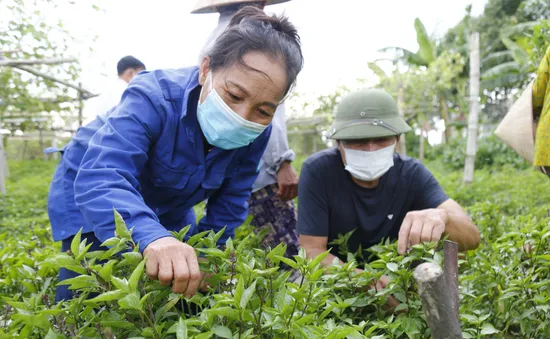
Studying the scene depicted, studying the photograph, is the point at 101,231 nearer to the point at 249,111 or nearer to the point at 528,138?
the point at 249,111

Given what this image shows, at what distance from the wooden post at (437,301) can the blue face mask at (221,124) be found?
94 cm

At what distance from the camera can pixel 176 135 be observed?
→ 5.95 feet

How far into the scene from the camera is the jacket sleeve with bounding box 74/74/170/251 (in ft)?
4.45

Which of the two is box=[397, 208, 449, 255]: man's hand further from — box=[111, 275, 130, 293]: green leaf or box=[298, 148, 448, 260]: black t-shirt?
box=[111, 275, 130, 293]: green leaf

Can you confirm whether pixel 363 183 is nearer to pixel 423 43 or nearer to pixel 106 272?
pixel 106 272

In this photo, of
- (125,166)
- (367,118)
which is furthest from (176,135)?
(367,118)

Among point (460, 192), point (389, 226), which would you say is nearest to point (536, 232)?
point (389, 226)

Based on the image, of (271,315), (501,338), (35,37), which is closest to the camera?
(271,315)

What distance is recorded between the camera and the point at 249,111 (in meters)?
1.69

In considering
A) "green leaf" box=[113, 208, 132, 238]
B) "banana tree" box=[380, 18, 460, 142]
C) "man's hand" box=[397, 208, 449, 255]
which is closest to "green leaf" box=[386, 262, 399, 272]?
"man's hand" box=[397, 208, 449, 255]

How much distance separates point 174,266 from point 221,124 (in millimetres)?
677

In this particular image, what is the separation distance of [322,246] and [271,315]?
51.8 inches

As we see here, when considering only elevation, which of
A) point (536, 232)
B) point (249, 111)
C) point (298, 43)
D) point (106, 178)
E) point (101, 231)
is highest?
point (298, 43)

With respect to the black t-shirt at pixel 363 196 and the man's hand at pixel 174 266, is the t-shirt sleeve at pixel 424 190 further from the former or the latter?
the man's hand at pixel 174 266
